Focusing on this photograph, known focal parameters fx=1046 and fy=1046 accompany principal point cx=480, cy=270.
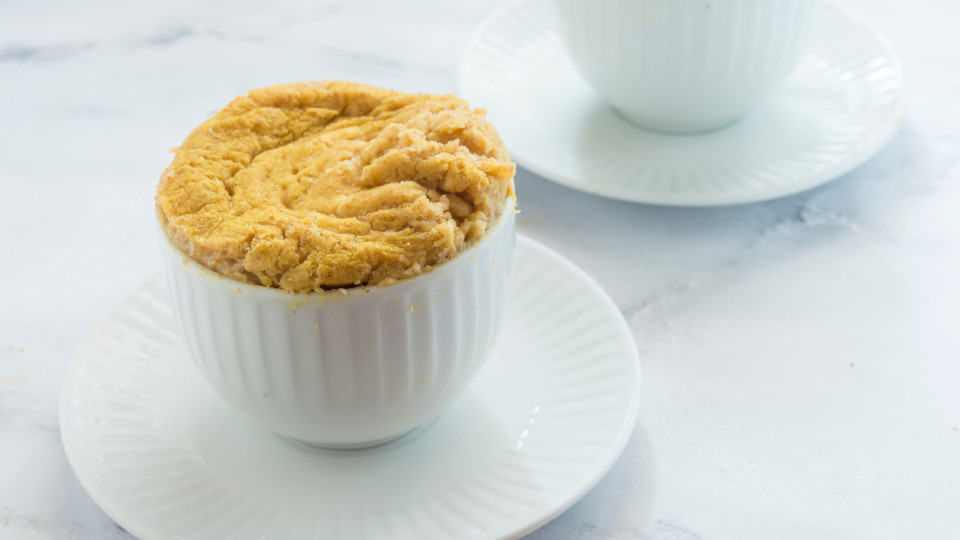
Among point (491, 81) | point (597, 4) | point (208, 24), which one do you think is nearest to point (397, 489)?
point (597, 4)

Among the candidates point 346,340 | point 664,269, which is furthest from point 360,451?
point 664,269

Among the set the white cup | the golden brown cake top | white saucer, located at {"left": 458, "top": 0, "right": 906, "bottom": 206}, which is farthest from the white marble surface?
the golden brown cake top

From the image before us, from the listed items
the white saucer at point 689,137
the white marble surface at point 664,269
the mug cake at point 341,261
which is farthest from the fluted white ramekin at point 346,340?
the white saucer at point 689,137

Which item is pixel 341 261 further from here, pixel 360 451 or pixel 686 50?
pixel 686 50

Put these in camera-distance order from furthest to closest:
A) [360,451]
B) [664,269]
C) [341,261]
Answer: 1. [664,269]
2. [360,451]
3. [341,261]

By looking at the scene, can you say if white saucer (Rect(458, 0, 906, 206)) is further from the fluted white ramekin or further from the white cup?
the fluted white ramekin

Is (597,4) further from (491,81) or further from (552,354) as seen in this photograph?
(552,354)

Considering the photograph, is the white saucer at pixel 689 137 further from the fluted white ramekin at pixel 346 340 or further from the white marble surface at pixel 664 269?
the fluted white ramekin at pixel 346 340

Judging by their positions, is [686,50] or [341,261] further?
[686,50]
